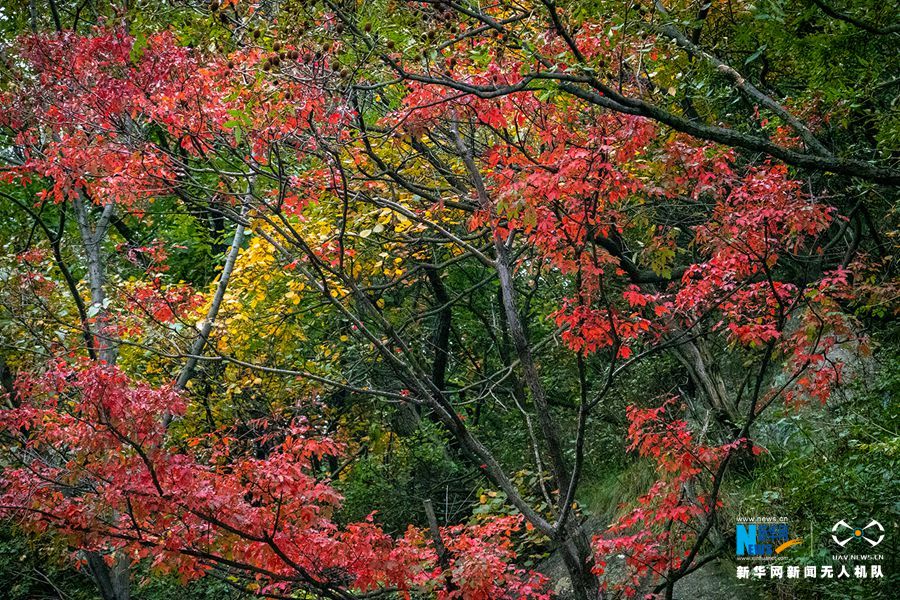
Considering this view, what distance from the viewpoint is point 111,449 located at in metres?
5.91

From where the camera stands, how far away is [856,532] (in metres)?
6.00

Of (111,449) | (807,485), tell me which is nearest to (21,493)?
(111,449)

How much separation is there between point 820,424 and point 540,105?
451 centimetres

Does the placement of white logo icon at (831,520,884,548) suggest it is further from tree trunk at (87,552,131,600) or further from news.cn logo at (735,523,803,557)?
tree trunk at (87,552,131,600)

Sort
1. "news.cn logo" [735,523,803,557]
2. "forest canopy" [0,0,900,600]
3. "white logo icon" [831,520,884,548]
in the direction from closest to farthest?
"forest canopy" [0,0,900,600]
"white logo icon" [831,520,884,548]
"news.cn logo" [735,523,803,557]

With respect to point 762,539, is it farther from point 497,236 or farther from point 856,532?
point 497,236

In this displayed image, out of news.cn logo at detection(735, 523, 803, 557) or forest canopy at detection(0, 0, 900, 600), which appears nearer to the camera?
forest canopy at detection(0, 0, 900, 600)

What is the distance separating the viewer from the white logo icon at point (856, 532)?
5.87 m

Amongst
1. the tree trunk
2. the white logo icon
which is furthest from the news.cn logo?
the tree trunk

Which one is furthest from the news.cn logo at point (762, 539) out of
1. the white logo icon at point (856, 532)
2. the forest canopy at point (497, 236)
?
the white logo icon at point (856, 532)

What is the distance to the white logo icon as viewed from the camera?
5867 mm

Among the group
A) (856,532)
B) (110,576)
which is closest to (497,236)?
(856,532)

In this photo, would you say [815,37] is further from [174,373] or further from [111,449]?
[174,373]

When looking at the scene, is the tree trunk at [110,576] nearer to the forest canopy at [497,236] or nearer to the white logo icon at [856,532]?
the forest canopy at [497,236]
